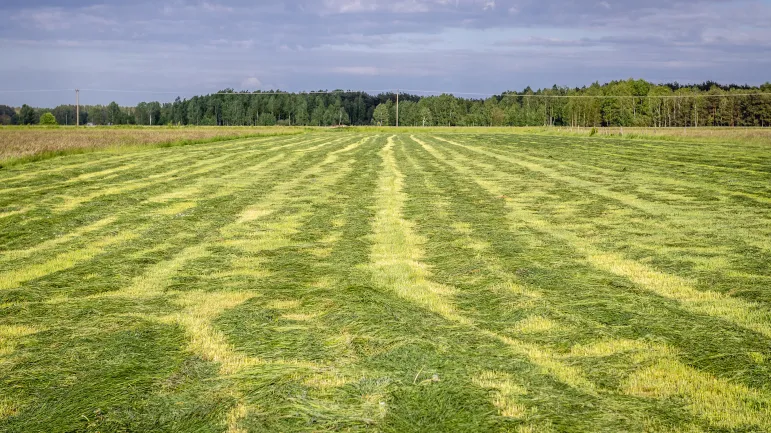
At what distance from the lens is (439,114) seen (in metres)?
157

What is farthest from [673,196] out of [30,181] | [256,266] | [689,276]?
[30,181]

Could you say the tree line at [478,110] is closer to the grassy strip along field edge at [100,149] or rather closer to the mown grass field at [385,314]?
the grassy strip along field edge at [100,149]

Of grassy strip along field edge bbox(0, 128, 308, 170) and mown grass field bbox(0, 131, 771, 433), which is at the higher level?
grassy strip along field edge bbox(0, 128, 308, 170)

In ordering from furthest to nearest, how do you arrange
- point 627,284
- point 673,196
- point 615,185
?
1. point 615,185
2. point 673,196
3. point 627,284

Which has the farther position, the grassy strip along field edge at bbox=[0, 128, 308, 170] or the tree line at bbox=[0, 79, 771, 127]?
the tree line at bbox=[0, 79, 771, 127]

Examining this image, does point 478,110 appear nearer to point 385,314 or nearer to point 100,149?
point 100,149

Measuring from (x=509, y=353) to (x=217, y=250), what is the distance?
5166mm

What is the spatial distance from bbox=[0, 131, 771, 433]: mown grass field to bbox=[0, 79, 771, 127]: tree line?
110733 mm

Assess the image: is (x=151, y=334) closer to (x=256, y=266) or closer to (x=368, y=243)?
(x=256, y=266)

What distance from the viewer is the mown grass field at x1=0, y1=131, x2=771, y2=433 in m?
3.88

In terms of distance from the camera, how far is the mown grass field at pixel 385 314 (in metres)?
3.88

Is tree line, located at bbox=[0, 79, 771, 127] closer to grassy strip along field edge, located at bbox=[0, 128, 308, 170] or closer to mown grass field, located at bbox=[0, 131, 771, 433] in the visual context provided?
grassy strip along field edge, located at bbox=[0, 128, 308, 170]

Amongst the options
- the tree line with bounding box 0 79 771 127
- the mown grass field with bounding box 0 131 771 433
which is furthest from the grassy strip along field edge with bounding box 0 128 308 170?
the tree line with bounding box 0 79 771 127

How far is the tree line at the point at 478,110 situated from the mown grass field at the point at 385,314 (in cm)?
11073
